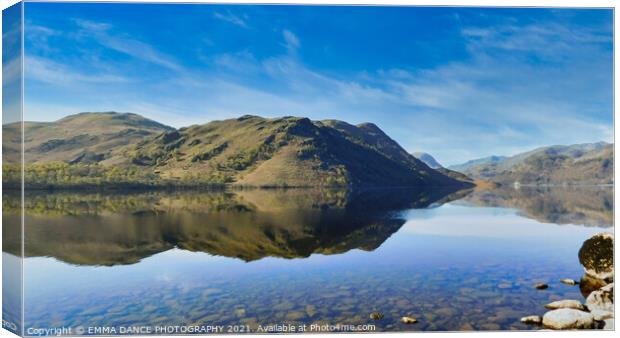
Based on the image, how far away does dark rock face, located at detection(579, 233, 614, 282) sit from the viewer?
52.9ft

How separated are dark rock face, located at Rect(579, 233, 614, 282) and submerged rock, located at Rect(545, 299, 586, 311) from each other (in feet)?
9.61

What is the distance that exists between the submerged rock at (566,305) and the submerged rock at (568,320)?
1.07 m

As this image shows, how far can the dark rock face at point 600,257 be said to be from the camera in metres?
16.1

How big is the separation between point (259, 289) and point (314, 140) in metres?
182

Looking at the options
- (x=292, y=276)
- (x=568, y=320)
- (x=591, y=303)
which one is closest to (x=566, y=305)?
(x=591, y=303)

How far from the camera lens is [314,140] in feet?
650

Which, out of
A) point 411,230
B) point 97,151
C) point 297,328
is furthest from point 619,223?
point 97,151

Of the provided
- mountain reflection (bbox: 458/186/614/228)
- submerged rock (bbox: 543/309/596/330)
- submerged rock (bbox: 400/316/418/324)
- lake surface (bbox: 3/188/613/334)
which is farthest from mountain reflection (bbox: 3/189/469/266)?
mountain reflection (bbox: 458/186/614/228)

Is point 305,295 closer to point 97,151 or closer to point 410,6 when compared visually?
point 410,6

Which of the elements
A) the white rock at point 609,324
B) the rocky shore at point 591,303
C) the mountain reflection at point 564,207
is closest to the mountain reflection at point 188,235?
the rocky shore at point 591,303

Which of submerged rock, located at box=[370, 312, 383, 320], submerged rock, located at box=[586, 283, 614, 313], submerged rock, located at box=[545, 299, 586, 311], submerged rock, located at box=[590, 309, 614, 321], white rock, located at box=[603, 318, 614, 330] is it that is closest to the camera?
white rock, located at box=[603, 318, 614, 330]

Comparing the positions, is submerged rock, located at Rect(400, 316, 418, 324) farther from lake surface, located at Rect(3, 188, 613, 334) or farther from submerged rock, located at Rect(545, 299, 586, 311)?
submerged rock, located at Rect(545, 299, 586, 311)

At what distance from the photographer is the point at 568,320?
1207 centimetres

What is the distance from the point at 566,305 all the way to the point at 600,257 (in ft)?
13.3
